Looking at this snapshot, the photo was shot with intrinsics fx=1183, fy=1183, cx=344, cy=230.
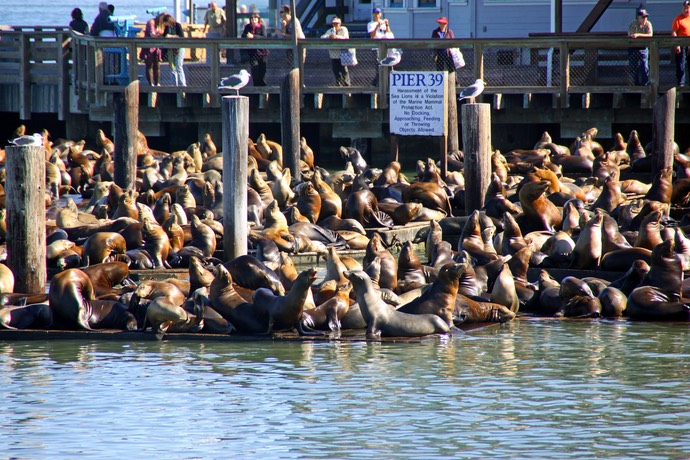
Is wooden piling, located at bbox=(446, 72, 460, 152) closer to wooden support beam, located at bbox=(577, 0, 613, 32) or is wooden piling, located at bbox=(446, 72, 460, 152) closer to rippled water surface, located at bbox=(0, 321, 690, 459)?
wooden support beam, located at bbox=(577, 0, 613, 32)

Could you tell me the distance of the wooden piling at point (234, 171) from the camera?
1184 cm

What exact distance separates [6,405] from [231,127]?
4.85 metres

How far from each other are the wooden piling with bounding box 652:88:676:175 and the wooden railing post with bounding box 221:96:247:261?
7.09 m

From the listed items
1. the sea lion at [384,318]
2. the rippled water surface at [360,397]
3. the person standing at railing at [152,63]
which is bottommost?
the rippled water surface at [360,397]

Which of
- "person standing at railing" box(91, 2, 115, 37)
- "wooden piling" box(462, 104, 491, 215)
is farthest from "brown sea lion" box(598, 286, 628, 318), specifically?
"person standing at railing" box(91, 2, 115, 37)

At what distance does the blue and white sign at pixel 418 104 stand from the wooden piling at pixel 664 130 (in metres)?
2.99

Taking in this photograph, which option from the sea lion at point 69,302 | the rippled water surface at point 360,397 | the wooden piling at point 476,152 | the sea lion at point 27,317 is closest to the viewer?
the rippled water surface at point 360,397

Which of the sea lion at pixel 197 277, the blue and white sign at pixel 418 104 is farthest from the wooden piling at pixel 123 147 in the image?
the sea lion at pixel 197 277

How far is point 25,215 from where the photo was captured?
10.5 metres

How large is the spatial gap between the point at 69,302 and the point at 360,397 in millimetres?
3008

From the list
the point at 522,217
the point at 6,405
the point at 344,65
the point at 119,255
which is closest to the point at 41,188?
the point at 119,255

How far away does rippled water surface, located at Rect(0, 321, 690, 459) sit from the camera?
6.74 meters

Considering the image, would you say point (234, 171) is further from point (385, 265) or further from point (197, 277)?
point (385, 265)

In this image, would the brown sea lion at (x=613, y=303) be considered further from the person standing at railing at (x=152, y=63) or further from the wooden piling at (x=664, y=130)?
the person standing at railing at (x=152, y=63)
